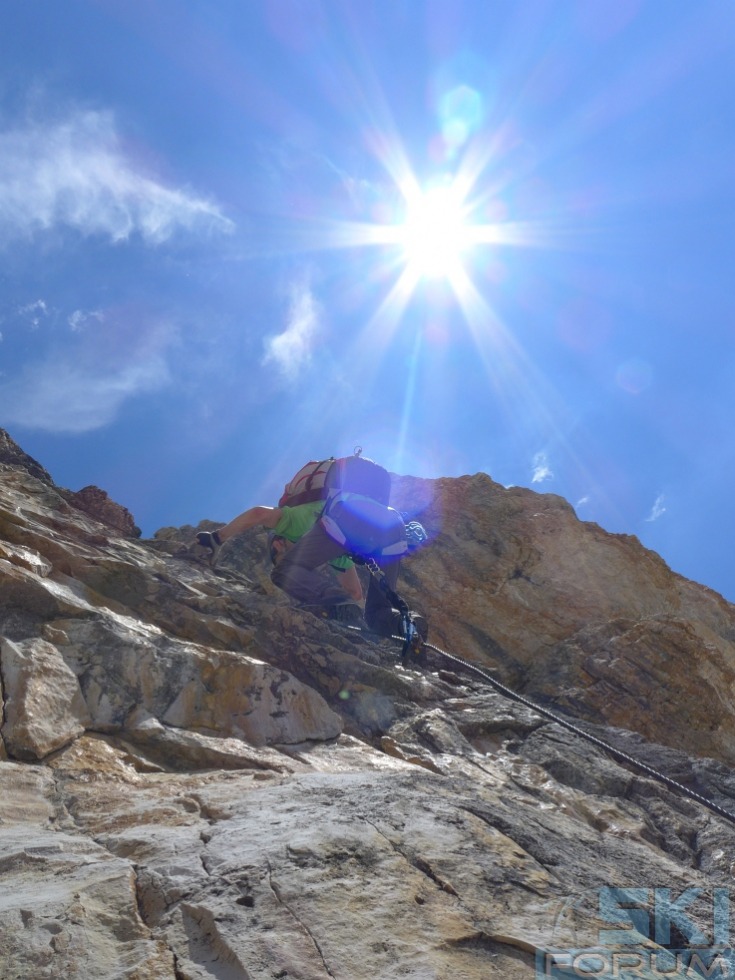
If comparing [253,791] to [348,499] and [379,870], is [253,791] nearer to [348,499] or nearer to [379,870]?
[379,870]

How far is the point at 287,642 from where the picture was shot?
19.7ft

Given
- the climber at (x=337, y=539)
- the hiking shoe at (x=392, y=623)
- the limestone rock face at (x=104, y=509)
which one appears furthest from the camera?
the limestone rock face at (x=104, y=509)

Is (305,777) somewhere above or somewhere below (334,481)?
below

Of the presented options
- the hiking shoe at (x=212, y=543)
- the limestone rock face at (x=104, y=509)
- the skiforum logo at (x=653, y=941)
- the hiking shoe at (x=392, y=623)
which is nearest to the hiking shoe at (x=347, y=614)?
the hiking shoe at (x=392, y=623)

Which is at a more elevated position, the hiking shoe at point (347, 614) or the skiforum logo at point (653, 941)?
the hiking shoe at point (347, 614)

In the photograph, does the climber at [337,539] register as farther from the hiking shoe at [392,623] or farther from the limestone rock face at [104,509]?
the limestone rock face at [104,509]

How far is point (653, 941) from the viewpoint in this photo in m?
2.38

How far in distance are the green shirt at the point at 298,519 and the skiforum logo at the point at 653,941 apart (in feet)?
16.7

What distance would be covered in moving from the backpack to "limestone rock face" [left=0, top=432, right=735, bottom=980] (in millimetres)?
1170

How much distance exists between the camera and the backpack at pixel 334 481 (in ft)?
24.4

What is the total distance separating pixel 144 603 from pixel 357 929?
4.16m

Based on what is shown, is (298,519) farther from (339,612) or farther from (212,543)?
(339,612)

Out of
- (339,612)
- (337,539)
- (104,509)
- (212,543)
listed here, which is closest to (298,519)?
(337,539)

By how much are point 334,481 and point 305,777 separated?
13.6 ft
